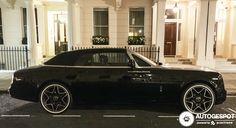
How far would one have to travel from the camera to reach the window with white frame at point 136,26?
46.4 ft

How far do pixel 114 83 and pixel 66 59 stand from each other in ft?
4.28

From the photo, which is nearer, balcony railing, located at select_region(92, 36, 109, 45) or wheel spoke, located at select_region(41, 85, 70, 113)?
wheel spoke, located at select_region(41, 85, 70, 113)

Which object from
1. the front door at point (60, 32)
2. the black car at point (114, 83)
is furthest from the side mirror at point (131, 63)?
the front door at point (60, 32)

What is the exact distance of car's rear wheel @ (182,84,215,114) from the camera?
19.0 feet

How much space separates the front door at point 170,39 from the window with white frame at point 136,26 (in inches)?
63.5

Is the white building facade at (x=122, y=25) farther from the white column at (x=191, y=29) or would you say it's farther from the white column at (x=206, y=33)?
the white column at (x=206, y=33)

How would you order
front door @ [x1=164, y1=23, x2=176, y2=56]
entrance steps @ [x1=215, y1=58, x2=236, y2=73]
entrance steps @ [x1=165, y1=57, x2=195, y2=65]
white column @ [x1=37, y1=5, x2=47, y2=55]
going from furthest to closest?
front door @ [x1=164, y1=23, x2=176, y2=56] → white column @ [x1=37, y1=5, x2=47, y2=55] → entrance steps @ [x1=165, y1=57, x2=195, y2=65] → entrance steps @ [x1=215, y1=58, x2=236, y2=73]

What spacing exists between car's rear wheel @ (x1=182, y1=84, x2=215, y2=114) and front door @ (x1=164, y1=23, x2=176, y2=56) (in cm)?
936

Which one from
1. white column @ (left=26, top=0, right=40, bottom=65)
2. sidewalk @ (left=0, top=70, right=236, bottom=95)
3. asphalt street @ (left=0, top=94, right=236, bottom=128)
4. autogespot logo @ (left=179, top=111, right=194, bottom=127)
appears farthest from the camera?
white column @ (left=26, top=0, right=40, bottom=65)

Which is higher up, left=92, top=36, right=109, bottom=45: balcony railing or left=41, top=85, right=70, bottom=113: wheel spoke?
left=92, top=36, right=109, bottom=45: balcony railing

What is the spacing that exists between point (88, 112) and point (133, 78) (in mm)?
1395

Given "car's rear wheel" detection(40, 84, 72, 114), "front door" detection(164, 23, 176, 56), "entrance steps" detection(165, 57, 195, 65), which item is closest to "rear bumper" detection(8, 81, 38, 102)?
"car's rear wheel" detection(40, 84, 72, 114)

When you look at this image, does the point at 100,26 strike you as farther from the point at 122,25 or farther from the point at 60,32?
the point at 60,32

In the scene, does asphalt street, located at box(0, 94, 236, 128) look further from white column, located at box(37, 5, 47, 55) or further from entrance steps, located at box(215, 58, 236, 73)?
white column, located at box(37, 5, 47, 55)
